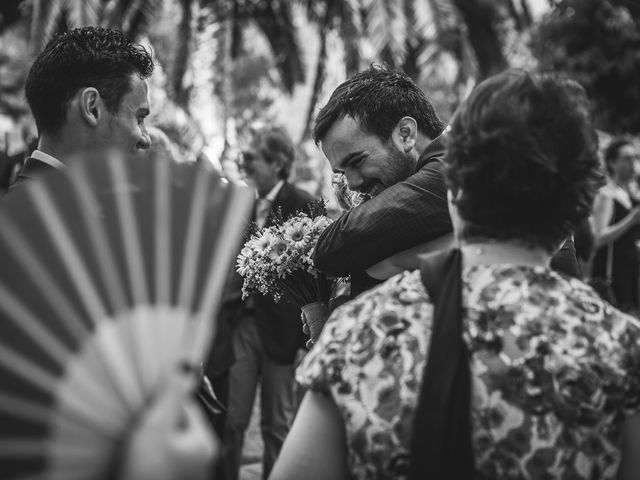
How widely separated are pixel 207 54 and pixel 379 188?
10418 millimetres

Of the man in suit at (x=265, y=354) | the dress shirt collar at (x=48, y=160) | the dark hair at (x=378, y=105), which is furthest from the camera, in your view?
the man in suit at (x=265, y=354)

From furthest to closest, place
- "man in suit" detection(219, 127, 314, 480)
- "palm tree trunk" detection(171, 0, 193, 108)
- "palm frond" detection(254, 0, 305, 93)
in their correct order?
"palm frond" detection(254, 0, 305, 93), "palm tree trunk" detection(171, 0, 193, 108), "man in suit" detection(219, 127, 314, 480)

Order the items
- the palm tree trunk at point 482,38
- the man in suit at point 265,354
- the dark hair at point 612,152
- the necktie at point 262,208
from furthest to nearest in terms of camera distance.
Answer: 1. the palm tree trunk at point 482,38
2. the dark hair at point 612,152
3. the necktie at point 262,208
4. the man in suit at point 265,354

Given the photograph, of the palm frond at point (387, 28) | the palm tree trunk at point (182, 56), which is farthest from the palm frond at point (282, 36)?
the palm frond at point (387, 28)

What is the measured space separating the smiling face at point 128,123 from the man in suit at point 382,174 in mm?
594

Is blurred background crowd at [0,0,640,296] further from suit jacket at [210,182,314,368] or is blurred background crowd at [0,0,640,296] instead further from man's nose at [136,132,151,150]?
man's nose at [136,132,151,150]

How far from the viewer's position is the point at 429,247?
278cm

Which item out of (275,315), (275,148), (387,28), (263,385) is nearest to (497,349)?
(275,315)

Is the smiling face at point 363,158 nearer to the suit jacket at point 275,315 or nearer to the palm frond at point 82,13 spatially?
the suit jacket at point 275,315

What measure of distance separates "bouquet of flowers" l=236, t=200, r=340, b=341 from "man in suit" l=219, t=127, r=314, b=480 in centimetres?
197

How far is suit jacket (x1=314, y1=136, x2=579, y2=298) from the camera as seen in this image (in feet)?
8.98

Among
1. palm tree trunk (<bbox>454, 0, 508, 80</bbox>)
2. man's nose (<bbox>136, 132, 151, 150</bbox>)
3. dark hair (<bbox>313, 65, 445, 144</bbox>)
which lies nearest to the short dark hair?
man's nose (<bbox>136, 132, 151, 150</bbox>)

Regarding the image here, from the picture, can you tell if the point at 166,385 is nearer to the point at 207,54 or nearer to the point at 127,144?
the point at 127,144

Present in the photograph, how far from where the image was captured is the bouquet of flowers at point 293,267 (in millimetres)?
3041
